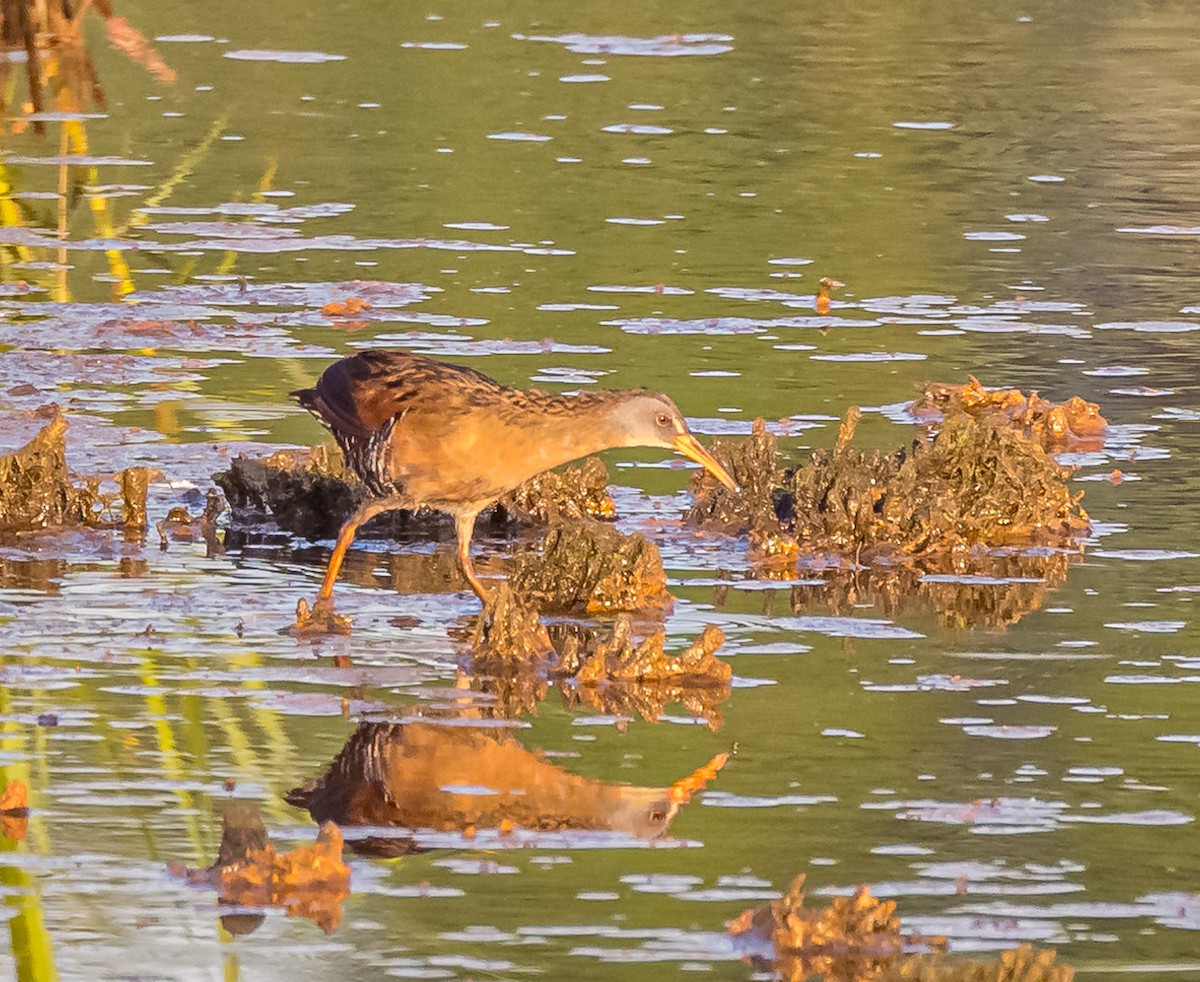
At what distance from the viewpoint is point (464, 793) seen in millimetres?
6816

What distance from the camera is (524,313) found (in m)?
13.5

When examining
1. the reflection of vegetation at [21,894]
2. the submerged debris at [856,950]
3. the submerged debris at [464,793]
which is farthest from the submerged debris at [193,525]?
the submerged debris at [856,950]

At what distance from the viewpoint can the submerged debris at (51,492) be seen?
31.6ft

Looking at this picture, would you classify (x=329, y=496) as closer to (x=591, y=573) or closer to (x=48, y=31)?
(x=591, y=573)

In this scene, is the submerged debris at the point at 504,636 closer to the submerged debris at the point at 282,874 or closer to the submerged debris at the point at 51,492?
the submerged debris at the point at 282,874

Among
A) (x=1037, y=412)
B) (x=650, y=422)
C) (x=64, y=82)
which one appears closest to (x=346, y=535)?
(x=650, y=422)

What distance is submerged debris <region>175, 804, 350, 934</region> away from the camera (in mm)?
6016

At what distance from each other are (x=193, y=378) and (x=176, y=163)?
527 centimetres

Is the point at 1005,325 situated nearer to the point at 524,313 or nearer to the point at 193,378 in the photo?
the point at 524,313

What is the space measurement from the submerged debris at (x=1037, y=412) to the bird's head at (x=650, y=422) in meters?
2.36

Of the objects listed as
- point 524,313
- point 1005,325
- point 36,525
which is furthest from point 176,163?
point 36,525

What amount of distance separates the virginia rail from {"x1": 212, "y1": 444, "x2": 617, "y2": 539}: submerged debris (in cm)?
93

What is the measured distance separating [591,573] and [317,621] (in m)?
0.87

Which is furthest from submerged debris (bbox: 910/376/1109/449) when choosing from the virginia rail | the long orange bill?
the virginia rail
